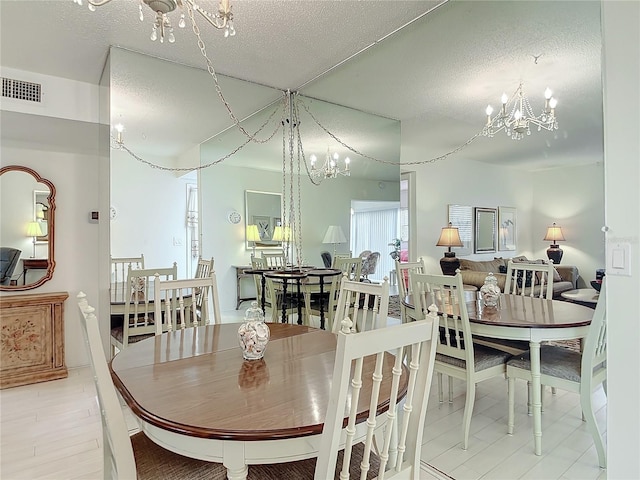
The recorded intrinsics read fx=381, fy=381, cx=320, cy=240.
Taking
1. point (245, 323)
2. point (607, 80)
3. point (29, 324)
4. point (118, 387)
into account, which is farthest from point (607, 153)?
point (29, 324)

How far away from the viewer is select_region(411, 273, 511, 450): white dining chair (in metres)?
2.14

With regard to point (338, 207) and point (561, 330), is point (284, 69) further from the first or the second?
point (561, 330)

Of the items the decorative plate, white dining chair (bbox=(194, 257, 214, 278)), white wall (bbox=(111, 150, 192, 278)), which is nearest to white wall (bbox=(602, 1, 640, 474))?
white dining chair (bbox=(194, 257, 214, 278))

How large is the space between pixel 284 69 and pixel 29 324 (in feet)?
10.2

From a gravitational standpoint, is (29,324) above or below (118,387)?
below

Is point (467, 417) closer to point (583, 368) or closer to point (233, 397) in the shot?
point (583, 368)

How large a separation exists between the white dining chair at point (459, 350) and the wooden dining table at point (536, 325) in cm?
11

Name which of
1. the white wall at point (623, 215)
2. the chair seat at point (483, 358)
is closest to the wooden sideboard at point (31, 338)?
the chair seat at point (483, 358)

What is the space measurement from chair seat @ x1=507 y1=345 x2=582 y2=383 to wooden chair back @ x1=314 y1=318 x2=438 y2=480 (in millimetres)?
1355

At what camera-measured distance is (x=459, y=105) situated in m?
2.69

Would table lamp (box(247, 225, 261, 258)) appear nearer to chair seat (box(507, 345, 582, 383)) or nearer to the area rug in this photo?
the area rug

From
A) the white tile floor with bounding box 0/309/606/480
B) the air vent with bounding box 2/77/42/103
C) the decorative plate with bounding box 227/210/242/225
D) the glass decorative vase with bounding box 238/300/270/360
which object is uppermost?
the air vent with bounding box 2/77/42/103

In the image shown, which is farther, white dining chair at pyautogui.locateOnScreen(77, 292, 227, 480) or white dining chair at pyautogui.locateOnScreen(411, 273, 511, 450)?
white dining chair at pyautogui.locateOnScreen(411, 273, 511, 450)

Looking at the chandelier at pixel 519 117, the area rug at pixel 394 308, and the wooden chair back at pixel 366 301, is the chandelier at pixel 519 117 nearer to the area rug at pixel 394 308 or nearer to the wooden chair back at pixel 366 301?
the wooden chair back at pixel 366 301
